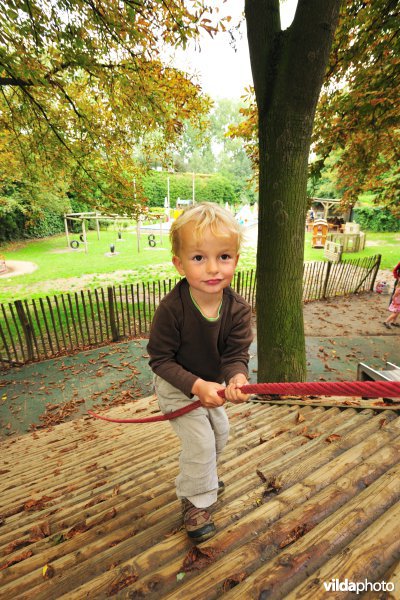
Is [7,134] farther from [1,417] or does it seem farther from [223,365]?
[223,365]

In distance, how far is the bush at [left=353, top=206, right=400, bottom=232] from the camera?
28922mm

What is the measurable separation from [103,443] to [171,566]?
270cm

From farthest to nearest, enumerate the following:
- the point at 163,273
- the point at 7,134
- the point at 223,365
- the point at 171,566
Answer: the point at 163,273 → the point at 7,134 → the point at 223,365 → the point at 171,566

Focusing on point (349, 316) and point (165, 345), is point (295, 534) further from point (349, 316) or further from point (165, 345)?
point (349, 316)

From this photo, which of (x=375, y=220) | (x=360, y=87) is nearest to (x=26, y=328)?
(x=360, y=87)

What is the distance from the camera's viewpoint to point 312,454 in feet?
7.39

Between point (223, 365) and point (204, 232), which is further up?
point (204, 232)

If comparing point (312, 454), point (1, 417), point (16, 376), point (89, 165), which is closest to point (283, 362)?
point (312, 454)

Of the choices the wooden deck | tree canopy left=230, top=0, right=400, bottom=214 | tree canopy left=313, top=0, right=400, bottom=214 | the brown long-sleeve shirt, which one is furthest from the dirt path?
the brown long-sleeve shirt

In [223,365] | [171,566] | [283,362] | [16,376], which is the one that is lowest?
[16,376]

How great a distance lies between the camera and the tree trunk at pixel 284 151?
3350mm

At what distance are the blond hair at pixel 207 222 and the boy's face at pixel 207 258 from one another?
18mm

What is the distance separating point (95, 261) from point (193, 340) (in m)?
18.6
